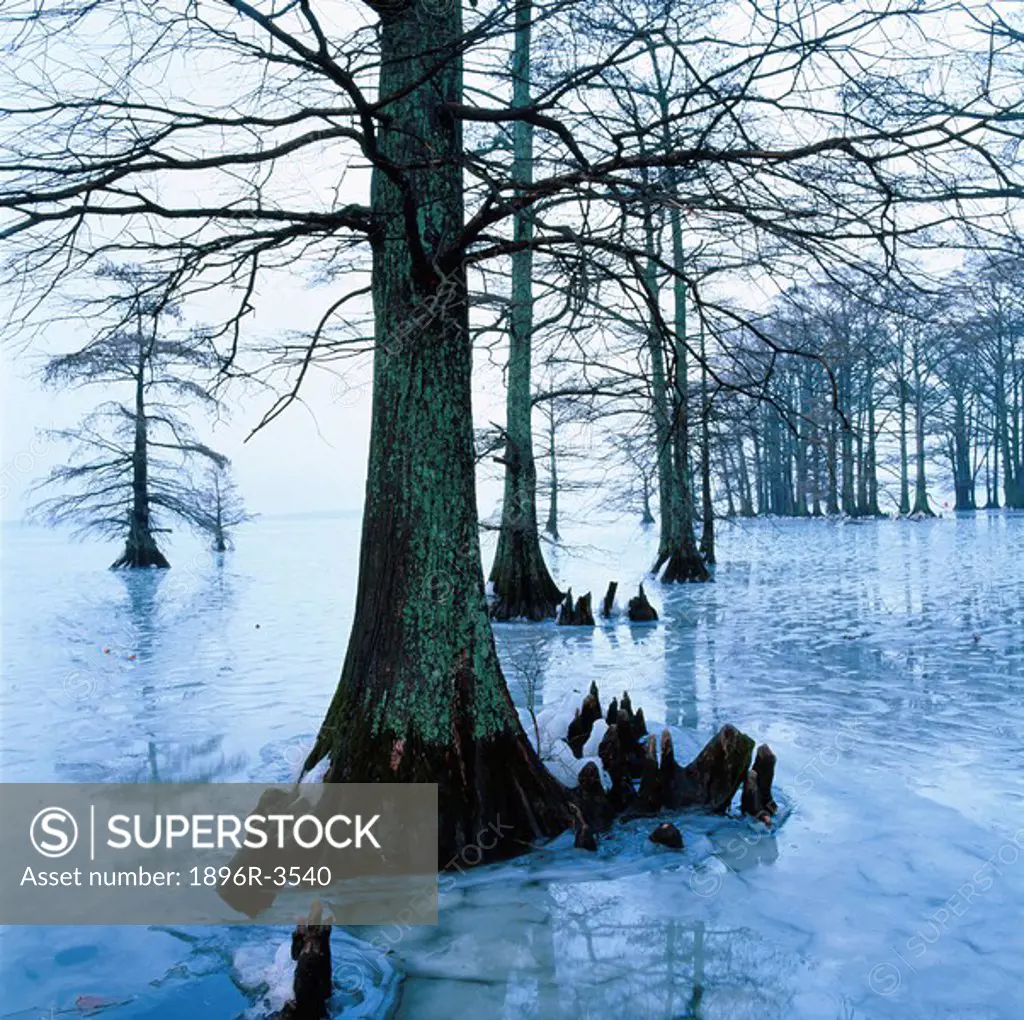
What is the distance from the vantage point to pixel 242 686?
977 centimetres

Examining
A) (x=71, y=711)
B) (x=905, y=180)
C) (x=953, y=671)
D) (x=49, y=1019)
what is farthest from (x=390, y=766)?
(x=953, y=671)

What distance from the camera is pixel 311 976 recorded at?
130 inches

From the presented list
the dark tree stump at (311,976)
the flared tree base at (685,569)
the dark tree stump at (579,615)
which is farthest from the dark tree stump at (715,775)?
the flared tree base at (685,569)

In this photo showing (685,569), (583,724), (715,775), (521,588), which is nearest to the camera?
(715,775)

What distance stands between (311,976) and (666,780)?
2.85 metres

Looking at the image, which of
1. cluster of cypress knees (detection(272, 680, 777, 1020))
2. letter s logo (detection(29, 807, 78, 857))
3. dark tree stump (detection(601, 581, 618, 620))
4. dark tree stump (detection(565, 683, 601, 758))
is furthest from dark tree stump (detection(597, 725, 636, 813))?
dark tree stump (detection(601, 581, 618, 620))

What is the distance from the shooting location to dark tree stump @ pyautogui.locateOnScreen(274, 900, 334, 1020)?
3279 mm

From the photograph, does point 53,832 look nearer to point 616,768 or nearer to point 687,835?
point 616,768

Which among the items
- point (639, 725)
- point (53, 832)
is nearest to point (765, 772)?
point (639, 725)

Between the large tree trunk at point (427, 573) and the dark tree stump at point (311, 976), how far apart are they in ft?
4.70

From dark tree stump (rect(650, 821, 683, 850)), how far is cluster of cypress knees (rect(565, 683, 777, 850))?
0.02 metres

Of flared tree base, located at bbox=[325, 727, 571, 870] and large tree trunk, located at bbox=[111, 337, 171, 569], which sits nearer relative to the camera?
flared tree base, located at bbox=[325, 727, 571, 870]

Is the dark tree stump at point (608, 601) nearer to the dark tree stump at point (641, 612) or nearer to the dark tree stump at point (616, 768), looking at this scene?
the dark tree stump at point (641, 612)

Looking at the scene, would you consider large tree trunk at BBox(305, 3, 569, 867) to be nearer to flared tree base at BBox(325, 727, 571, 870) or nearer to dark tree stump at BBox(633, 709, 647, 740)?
flared tree base at BBox(325, 727, 571, 870)
